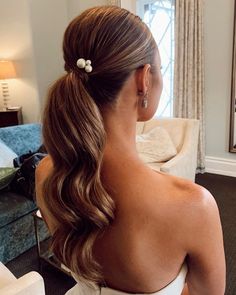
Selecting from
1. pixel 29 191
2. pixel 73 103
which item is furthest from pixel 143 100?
pixel 29 191

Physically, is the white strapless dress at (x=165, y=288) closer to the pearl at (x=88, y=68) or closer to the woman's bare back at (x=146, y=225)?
the woman's bare back at (x=146, y=225)

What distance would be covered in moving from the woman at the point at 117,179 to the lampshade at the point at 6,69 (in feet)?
13.1

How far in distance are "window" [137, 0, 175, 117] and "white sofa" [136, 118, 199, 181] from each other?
1055 mm

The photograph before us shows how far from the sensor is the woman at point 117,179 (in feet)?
1.90

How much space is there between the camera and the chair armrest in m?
0.82

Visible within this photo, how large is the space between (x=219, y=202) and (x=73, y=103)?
2629 millimetres

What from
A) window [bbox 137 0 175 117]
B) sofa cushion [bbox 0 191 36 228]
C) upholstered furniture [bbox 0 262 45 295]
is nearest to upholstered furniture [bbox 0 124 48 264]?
sofa cushion [bbox 0 191 36 228]

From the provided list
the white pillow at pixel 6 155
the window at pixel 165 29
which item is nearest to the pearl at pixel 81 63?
the white pillow at pixel 6 155

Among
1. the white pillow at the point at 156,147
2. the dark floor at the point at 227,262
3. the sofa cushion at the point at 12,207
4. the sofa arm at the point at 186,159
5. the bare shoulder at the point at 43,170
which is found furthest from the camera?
the white pillow at the point at 156,147

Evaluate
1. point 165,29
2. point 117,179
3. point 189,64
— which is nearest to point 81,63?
point 117,179

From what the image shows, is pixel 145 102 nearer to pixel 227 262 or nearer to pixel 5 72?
pixel 227 262

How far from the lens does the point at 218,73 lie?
3.48 meters

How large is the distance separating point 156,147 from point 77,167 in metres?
2.17

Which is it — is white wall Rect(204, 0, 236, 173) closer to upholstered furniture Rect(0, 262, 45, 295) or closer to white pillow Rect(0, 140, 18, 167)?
white pillow Rect(0, 140, 18, 167)
